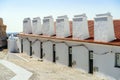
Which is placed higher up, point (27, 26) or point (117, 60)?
point (27, 26)

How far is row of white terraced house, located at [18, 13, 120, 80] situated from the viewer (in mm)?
19406

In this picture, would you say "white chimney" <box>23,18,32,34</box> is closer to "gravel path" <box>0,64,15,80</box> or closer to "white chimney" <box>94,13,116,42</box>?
"gravel path" <box>0,64,15,80</box>

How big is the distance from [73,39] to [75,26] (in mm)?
1217

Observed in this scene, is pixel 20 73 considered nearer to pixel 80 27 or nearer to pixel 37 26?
pixel 80 27

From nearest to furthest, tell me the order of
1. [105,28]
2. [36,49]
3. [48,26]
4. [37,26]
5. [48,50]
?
[105,28]
[48,50]
[48,26]
[36,49]
[37,26]

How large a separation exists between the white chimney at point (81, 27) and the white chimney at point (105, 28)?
2.30 metres

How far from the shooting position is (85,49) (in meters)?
22.3

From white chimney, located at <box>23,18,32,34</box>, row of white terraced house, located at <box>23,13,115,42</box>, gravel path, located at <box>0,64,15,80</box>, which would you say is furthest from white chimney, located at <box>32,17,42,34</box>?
gravel path, located at <box>0,64,15,80</box>

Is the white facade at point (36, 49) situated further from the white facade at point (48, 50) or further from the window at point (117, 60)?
the window at point (117, 60)

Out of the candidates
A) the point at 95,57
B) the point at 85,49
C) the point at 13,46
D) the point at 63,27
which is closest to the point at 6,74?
the point at 85,49

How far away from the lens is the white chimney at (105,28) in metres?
20.1

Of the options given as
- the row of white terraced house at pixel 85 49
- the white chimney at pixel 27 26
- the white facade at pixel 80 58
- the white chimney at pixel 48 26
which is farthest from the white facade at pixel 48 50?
the white chimney at pixel 27 26

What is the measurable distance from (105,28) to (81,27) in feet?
11.9

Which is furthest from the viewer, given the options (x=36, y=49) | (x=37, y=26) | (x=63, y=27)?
(x=37, y=26)
